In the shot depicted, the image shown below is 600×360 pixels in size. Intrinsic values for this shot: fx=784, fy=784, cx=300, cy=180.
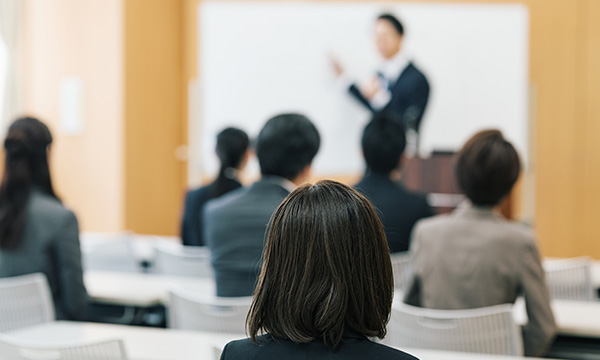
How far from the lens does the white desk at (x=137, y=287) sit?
11.1 feet

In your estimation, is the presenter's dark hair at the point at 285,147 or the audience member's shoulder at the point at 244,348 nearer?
the audience member's shoulder at the point at 244,348

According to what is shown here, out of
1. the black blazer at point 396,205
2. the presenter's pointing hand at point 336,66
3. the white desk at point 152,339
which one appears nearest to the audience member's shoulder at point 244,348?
the white desk at point 152,339

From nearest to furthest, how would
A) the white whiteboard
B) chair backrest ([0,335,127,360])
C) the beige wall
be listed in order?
chair backrest ([0,335,127,360])
the white whiteboard
the beige wall

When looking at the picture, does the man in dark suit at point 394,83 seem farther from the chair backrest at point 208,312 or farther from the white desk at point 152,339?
the white desk at point 152,339

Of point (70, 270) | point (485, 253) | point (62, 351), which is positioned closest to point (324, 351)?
point (62, 351)

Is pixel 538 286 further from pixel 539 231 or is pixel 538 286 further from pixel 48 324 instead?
pixel 539 231

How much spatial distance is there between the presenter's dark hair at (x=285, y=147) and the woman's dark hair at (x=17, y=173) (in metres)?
0.95

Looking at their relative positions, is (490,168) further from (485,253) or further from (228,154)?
(228,154)

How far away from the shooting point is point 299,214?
1.27m

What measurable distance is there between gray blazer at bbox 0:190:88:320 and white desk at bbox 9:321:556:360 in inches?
16.8

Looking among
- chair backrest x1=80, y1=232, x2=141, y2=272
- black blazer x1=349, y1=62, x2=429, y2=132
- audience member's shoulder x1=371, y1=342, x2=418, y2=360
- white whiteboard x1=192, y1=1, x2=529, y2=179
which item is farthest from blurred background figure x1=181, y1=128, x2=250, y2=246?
audience member's shoulder x1=371, y1=342, x2=418, y2=360

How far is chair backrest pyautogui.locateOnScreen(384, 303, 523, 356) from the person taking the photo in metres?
2.45

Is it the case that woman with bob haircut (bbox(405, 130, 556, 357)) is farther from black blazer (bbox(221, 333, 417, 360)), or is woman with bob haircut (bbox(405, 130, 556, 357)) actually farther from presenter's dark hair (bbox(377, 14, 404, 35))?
presenter's dark hair (bbox(377, 14, 404, 35))

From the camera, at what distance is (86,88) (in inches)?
300
